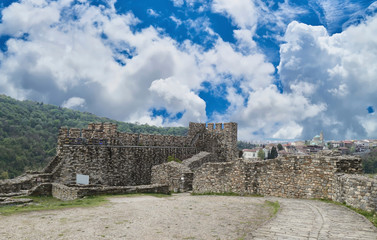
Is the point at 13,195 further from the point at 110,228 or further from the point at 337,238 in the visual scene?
the point at 337,238

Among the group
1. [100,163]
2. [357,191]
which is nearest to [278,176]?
[357,191]

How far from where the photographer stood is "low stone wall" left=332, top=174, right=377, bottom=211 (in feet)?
29.6

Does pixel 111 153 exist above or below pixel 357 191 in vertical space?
above

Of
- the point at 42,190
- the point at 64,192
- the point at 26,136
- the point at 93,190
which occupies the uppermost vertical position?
the point at 26,136

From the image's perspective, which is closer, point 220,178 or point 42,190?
point 42,190

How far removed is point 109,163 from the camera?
18.9m

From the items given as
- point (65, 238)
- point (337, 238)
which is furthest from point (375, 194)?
point (65, 238)

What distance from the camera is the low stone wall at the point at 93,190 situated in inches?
501

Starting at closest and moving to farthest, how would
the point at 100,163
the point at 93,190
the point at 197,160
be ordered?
the point at 93,190 → the point at 100,163 → the point at 197,160

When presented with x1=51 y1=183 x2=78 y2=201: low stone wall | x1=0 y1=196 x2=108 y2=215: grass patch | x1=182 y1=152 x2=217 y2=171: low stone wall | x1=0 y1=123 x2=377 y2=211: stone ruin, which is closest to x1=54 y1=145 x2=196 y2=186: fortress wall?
x1=0 y1=123 x2=377 y2=211: stone ruin

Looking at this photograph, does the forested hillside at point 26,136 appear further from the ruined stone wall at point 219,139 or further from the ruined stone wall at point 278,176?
the ruined stone wall at point 278,176

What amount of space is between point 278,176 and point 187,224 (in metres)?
7.35

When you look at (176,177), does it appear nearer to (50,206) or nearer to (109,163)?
(109,163)

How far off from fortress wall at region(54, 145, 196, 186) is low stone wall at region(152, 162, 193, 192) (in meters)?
2.53
